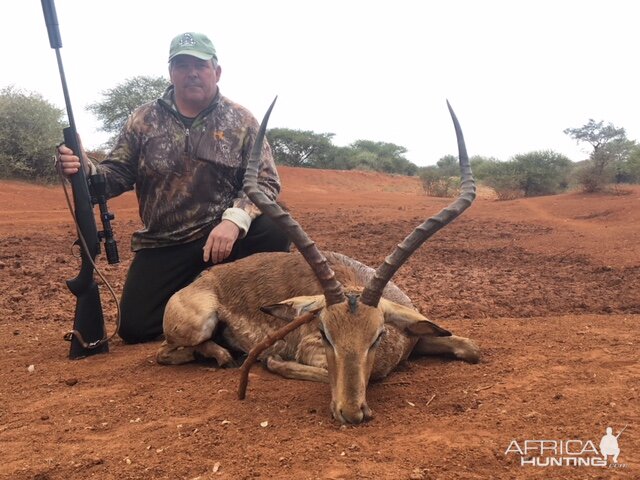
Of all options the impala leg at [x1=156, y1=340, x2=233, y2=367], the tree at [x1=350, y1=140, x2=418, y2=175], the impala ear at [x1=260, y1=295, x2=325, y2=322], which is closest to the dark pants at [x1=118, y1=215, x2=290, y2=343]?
the impala leg at [x1=156, y1=340, x2=233, y2=367]

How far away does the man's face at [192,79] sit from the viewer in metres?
6.04

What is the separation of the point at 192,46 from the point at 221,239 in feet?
6.94

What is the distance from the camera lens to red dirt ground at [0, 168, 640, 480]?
2893 mm

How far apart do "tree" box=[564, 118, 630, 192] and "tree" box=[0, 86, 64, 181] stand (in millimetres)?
23334

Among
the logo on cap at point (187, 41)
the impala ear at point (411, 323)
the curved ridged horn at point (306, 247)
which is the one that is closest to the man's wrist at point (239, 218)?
the curved ridged horn at point (306, 247)

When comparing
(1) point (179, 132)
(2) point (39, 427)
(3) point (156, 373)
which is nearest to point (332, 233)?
(1) point (179, 132)

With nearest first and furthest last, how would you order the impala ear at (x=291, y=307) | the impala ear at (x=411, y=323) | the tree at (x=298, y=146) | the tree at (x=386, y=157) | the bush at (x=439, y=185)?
the impala ear at (x=411, y=323) → the impala ear at (x=291, y=307) → the bush at (x=439, y=185) → the tree at (x=298, y=146) → the tree at (x=386, y=157)

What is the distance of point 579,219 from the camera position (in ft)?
52.9

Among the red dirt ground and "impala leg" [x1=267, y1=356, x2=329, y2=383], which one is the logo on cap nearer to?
the red dirt ground

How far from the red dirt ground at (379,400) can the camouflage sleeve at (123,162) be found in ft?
5.44

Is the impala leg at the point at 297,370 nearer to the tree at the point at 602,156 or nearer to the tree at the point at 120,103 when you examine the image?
the tree at the point at 602,156

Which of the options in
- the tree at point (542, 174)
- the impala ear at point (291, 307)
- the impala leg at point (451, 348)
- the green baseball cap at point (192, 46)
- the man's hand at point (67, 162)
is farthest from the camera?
the tree at point (542, 174)

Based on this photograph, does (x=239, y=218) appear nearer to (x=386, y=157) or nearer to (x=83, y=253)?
(x=83, y=253)

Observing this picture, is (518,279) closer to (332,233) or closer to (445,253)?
(445,253)
